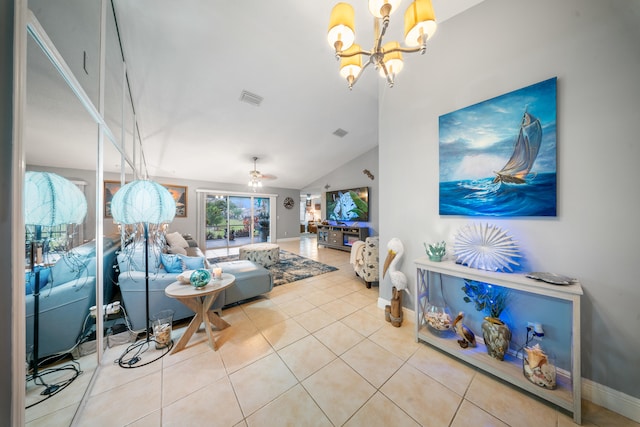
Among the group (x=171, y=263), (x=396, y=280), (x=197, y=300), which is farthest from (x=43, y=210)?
(x=396, y=280)

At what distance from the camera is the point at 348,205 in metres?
6.44

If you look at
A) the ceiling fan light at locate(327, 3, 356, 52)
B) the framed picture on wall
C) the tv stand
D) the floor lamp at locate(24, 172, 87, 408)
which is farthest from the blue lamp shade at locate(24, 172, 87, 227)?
the framed picture on wall

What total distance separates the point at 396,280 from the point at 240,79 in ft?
10.9

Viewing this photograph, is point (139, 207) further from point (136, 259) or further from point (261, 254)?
point (261, 254)

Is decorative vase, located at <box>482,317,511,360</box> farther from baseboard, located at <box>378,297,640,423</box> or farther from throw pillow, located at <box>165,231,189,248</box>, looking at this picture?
throw pillow, located at <box>165,231,189,248</box>

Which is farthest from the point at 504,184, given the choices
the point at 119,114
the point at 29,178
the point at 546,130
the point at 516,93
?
the point at 119,114

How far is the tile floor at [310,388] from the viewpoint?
1.21 metres

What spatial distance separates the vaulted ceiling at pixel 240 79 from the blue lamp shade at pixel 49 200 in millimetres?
2013

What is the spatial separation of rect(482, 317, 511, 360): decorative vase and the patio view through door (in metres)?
6.85

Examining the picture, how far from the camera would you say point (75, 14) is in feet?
4.03

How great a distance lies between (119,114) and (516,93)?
3872 mm

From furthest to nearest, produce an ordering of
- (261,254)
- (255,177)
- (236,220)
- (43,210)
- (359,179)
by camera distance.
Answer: (236,220) < (359,179) < (255,177) < (261,254) < (43,210)

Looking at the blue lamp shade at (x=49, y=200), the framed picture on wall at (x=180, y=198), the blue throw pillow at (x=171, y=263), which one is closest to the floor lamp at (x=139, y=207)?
the blue lamp shade at (x=49, y=200)

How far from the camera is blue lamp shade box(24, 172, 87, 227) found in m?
0.79
